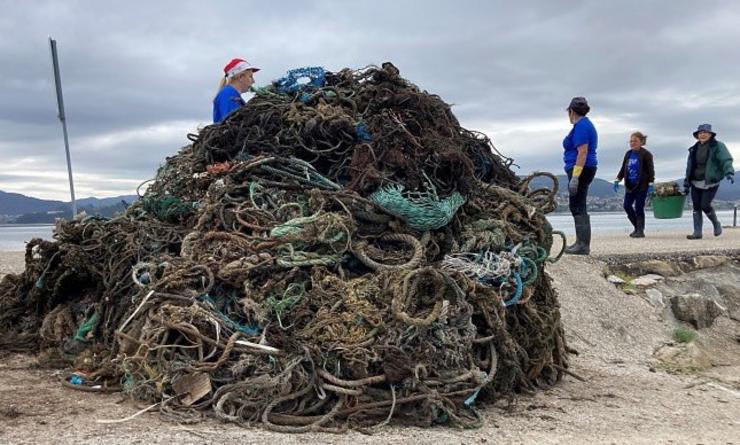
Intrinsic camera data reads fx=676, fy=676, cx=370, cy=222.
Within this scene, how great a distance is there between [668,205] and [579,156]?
5.00m

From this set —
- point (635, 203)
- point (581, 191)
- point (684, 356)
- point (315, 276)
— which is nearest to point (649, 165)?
point (635, 203)

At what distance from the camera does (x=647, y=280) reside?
29.0ft

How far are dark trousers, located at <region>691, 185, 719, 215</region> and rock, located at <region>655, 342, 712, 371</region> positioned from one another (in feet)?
15.1

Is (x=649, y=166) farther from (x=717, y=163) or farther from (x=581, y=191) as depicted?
(x=581, y=191)

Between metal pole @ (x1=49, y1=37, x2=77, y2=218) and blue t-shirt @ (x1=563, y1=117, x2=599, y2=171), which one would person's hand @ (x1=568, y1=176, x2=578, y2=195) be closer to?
blue t-shirt @ (x1=563, y1=117, x2=599, y2=171)

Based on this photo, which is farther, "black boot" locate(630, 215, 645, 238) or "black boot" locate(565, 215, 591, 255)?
"black boot" locate(630, 215, 645, 238)

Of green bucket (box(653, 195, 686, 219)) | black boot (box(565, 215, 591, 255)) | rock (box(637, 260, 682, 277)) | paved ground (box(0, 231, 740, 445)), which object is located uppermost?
green bucket (box(653, 195, 686, 219))

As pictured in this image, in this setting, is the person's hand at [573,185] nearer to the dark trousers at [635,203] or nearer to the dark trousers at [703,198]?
the dark trousers at [635,203]

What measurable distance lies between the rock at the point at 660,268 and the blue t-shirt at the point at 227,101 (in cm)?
569

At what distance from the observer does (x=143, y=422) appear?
3.90 meters

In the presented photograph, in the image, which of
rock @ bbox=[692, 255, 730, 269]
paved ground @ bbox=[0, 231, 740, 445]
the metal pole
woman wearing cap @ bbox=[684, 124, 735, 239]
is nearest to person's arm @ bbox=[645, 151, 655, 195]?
woman wearing cap @ bbox=[684, 124, 735, 239]

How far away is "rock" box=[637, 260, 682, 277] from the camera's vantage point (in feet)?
29.7

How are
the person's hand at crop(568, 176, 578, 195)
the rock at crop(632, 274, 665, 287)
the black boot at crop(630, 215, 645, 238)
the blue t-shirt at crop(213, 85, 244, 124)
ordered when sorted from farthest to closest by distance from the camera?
the black boot at crop(630, 215, 645, 238)
the rock at crop(632, 274, 665, 287)
the person's hand at crop(568, 176, 578, 195)
the blue t-shirt at crop(213, 85, 244, 124)

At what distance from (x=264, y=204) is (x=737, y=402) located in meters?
4.30
